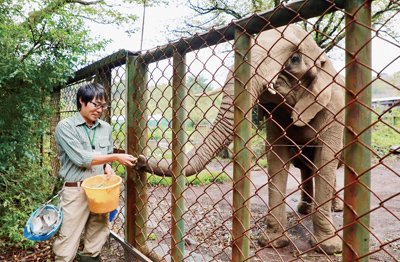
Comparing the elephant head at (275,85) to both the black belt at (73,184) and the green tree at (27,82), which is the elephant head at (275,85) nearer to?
the black belt at (73,184)

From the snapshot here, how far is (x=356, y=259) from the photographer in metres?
1.26

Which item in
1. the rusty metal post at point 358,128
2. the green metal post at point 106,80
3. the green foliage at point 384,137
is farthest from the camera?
the green foliage at point 384,137

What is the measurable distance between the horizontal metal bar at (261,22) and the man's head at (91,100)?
2.20ft

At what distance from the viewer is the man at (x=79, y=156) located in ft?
7.96

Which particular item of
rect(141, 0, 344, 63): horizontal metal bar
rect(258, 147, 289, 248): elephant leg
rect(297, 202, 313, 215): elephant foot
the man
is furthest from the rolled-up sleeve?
rect(297, 202, 313, 215): elephant foot

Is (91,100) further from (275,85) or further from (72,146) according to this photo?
(275,85)

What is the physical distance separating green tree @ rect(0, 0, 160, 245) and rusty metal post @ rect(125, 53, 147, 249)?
1551mm

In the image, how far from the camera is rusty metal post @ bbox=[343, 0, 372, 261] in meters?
1.23

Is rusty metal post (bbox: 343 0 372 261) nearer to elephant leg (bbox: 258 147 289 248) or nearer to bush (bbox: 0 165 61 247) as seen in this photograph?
elephant leg (bbox: 258 147 289 248)

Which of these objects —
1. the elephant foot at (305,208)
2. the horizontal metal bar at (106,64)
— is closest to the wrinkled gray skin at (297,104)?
the horizontal metal bar at (106,64)

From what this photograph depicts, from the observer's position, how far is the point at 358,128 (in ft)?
4.10

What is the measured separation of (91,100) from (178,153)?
93 centimetres

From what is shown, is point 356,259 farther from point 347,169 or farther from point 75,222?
point 75,222

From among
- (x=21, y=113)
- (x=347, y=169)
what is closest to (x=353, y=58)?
(x=347, y=169)
